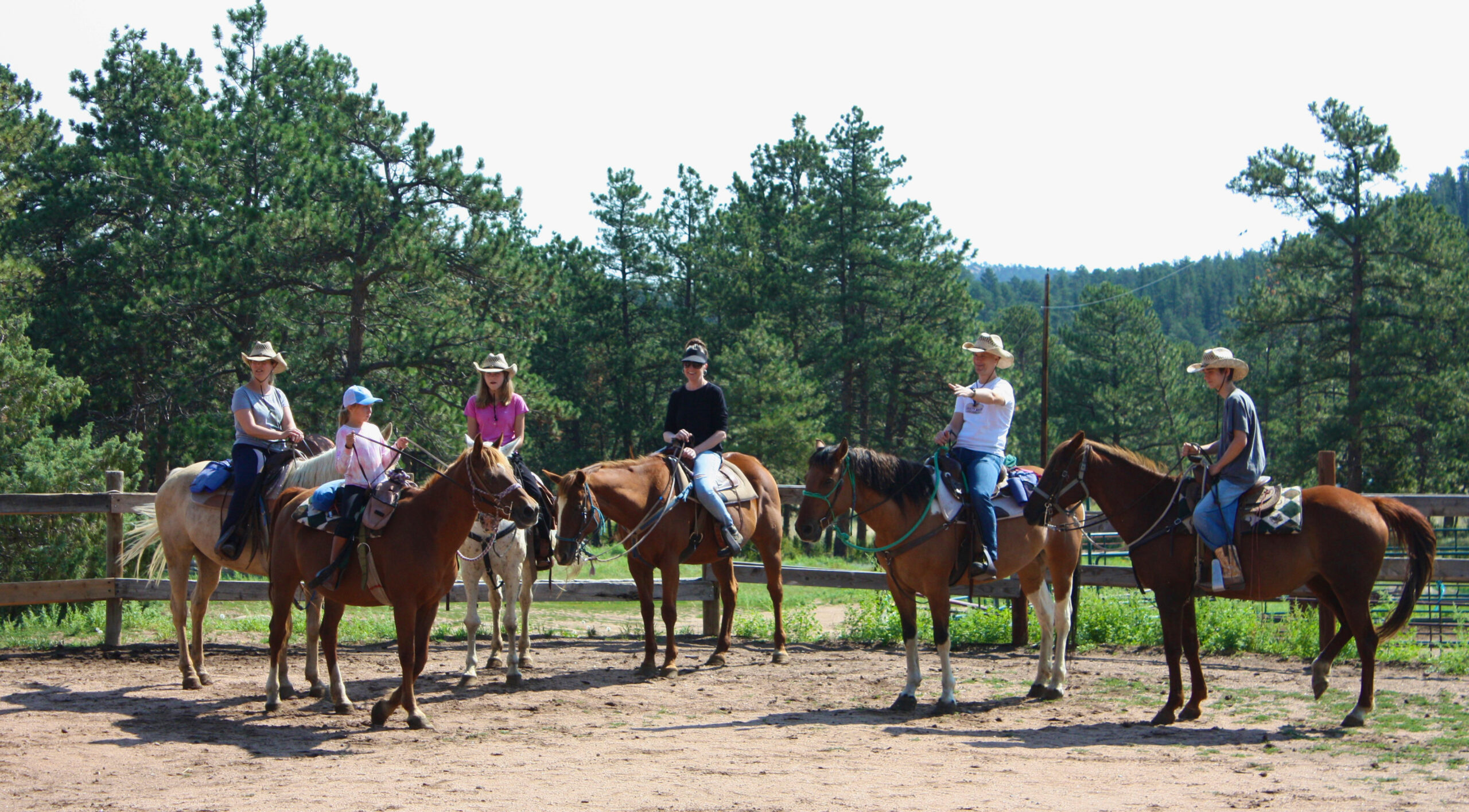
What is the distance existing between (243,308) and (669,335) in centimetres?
2077

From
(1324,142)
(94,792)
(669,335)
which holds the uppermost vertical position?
(1324,142)

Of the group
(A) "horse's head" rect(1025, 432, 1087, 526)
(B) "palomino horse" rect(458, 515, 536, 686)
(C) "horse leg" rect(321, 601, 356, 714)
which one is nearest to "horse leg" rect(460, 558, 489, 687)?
(B) "palomino horse" rect(458, 515, 536, 686)

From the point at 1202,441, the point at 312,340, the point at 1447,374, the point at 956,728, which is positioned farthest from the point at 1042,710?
the point at 1202,441

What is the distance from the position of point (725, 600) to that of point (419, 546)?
3900 mm

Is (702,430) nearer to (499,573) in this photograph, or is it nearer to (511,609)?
(499,573)

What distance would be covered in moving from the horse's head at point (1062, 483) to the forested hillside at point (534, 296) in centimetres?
1499

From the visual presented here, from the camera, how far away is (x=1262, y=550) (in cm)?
771

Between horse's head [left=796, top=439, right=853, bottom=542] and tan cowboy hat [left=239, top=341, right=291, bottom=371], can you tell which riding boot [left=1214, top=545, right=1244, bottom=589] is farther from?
tan cowboy hat [left=239, top=341, right=291, bottom=371]

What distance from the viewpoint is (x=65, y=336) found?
2875cm

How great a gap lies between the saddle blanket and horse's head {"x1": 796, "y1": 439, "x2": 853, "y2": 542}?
284cm

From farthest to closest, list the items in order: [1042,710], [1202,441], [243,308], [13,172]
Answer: [1202,441] < [13,172] < [243,308] < [1042,710]

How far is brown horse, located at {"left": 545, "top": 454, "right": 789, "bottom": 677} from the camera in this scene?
9.08 metres

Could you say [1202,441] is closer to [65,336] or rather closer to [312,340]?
[312,340]

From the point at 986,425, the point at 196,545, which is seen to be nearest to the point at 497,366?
the point at 196,545
